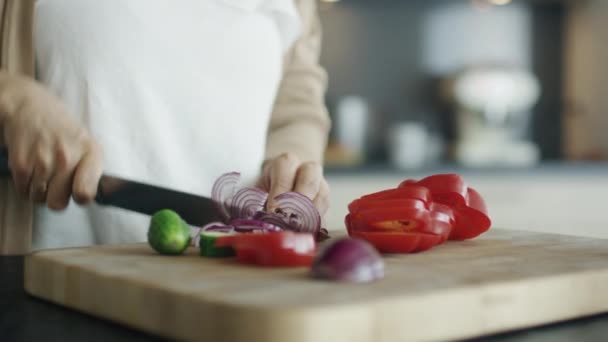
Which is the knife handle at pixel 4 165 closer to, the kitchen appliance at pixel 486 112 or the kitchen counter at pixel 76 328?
the kitchen counter at pixel 76 328

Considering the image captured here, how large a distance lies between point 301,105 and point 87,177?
0.68 metres

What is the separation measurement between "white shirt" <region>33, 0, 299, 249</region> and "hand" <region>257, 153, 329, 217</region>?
0.12m

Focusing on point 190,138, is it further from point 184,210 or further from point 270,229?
point 270,229

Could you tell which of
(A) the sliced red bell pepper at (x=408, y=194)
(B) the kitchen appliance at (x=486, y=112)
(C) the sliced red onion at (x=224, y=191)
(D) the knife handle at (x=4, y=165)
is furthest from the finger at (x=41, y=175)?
(B) the kitchen appliance at (x=486, y=112)

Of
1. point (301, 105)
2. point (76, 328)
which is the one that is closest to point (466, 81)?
point (301, 105)

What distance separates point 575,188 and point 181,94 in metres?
2.05

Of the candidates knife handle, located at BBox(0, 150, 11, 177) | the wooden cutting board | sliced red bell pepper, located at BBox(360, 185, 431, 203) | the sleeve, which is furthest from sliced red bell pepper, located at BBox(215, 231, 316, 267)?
the sleeve

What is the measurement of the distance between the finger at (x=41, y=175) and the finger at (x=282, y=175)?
0.35 meters

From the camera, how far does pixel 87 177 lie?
46.0 inches

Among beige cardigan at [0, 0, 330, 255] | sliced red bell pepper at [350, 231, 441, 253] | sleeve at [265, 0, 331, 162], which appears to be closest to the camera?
sliced red bell pepper at [350, 231, 441, 253]

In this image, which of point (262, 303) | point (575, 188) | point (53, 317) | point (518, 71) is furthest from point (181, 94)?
point (518, 71)

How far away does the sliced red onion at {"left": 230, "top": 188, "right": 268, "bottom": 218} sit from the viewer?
1188 millimetres

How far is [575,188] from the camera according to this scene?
3.06 metres

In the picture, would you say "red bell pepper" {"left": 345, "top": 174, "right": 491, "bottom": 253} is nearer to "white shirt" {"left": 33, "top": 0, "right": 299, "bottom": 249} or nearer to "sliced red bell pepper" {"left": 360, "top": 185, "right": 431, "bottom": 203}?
"sliced red bell pepper" {"left": 360, "top": 185, "right": 431, "bottom": 203}
